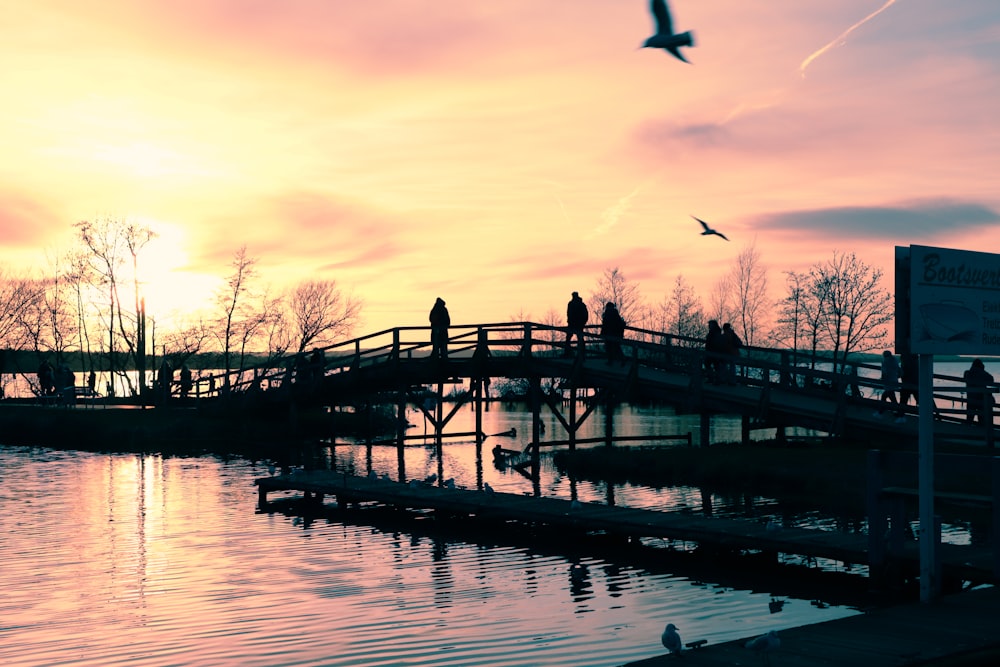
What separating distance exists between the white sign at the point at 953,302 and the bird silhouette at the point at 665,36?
3.73 metres

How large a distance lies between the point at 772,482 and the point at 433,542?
10553mm

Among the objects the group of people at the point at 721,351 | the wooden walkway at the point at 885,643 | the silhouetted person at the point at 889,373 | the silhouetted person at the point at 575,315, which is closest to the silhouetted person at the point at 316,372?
the silhouetted person at the point at 575,315

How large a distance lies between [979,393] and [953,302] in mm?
16626

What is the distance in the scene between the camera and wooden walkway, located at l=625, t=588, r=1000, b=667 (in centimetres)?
1073

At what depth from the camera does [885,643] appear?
→ 449 inches

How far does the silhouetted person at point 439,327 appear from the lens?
37.4 metres

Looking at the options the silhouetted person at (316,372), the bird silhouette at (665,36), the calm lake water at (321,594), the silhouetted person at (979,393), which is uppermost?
the bird silhouette at (665,36)

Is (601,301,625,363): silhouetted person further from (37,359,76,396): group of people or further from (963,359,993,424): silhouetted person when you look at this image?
(37,359,76,396): group of people

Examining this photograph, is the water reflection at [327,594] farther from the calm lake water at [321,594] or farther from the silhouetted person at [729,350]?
the silhouetted person at [729,350]

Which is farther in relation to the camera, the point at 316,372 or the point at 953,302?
the point at 316,372

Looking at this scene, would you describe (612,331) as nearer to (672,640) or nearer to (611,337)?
(611,337)

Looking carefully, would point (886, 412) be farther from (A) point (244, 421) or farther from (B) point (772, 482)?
(A) point (244, 421)

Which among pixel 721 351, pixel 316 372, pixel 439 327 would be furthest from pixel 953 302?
pixel 316 372

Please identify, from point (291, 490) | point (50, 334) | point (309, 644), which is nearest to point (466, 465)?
point (291, 490)
